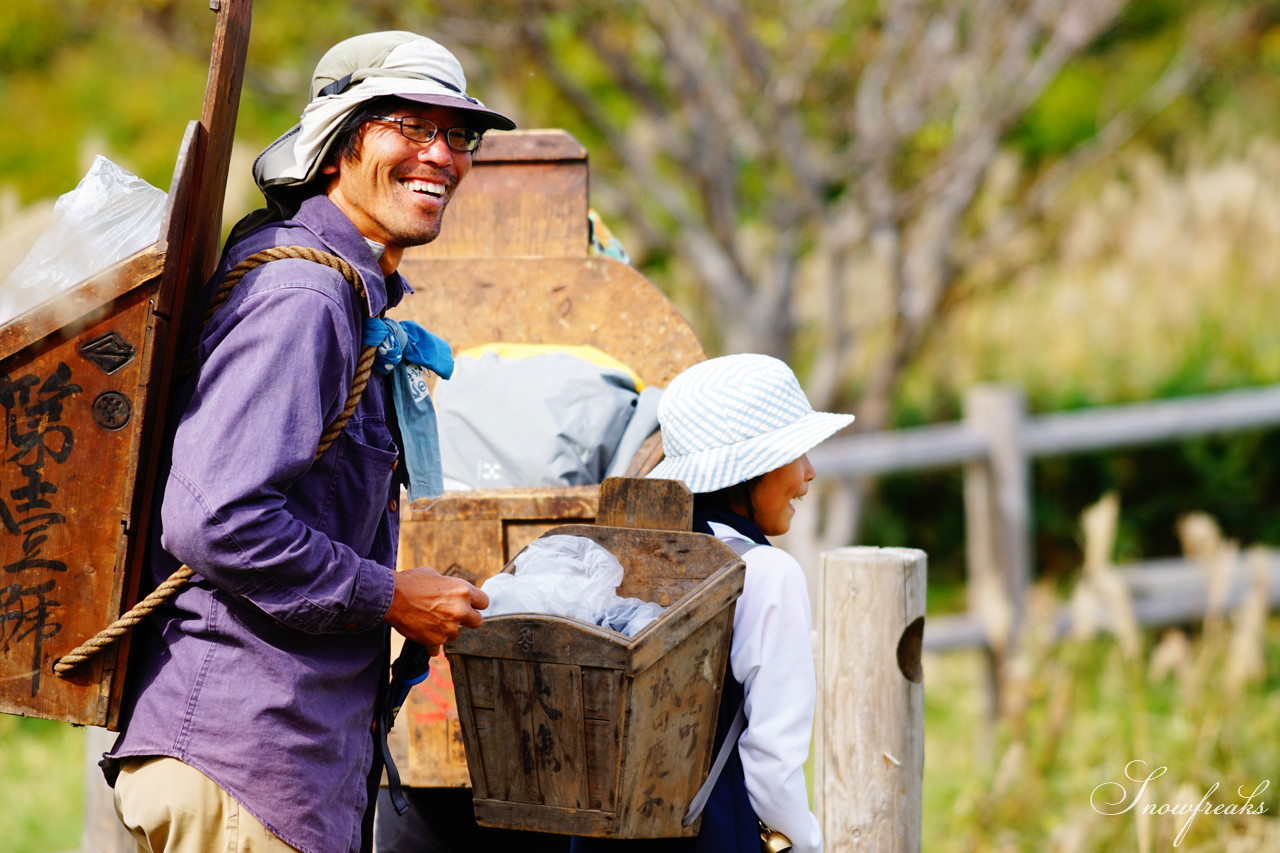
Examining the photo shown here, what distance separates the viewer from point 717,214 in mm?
5645

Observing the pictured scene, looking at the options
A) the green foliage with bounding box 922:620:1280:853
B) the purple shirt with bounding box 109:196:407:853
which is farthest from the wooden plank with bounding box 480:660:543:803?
the green foliage with bounding box 922:620:1280:853

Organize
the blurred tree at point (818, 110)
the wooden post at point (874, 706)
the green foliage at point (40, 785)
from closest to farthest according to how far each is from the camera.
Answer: the wooden post at point (874, 706)
the green foliage at point (40, 785)
the blurred tree at point (818, 110)

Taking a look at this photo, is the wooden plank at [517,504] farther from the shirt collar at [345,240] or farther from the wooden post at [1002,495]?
the wooden post at [1002,495]

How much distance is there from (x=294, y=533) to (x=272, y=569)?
55 mm

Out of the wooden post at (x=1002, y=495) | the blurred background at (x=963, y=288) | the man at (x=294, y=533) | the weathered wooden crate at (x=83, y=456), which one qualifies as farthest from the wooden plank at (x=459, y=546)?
the wooden post at (x=1002, y=495)

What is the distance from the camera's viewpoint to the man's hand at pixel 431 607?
1951mm

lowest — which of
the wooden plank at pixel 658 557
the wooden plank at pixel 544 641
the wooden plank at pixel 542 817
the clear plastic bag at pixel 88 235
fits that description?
the wooden plank at pixel 542 817

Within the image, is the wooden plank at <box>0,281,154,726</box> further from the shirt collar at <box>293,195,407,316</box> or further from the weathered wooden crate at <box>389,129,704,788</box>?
the weathered wooden crate at <box>389,129,704,788</box>

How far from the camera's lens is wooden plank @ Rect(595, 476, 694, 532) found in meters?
2.26

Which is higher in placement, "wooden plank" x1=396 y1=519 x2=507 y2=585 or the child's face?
the child's face

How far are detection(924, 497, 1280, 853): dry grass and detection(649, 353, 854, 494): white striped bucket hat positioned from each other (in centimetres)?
170

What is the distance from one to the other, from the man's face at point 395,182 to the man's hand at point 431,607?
1.78ft

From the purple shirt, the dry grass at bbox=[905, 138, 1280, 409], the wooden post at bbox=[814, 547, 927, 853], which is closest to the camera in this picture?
the purple shirt

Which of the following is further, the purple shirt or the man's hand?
the man's hand
